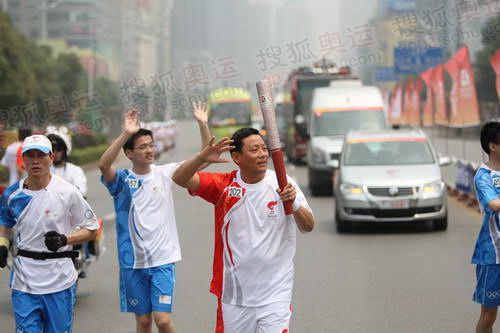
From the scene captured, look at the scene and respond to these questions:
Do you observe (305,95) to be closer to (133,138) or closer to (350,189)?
(350,189)

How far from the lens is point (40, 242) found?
203 inches

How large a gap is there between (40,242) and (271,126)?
5.21 feet

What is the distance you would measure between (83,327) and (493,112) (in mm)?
13776

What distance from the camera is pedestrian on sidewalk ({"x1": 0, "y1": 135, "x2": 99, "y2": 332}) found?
5.11m

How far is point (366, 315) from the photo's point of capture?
7805mm

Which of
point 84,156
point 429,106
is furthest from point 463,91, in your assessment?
point 84,156

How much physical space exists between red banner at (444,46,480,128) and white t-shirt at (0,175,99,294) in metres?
14.1

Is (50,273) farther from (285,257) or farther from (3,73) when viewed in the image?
(3,73)

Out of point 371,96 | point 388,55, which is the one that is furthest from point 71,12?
point 371,96

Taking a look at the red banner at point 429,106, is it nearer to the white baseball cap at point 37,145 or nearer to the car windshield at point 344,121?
the car windshield at point 344,121

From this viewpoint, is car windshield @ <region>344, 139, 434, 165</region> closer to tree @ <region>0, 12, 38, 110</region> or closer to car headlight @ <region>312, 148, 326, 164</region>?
car headlight @ <region>312, 148, 326, 164</region>

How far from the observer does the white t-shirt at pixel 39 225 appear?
16.9ft

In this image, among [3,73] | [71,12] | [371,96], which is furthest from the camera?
[71,12]

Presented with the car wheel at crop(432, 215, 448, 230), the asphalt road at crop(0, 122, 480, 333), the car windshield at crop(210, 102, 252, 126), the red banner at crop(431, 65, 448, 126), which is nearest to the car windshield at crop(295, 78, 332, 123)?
the red banner at crop(431, 65, 448, 126)
